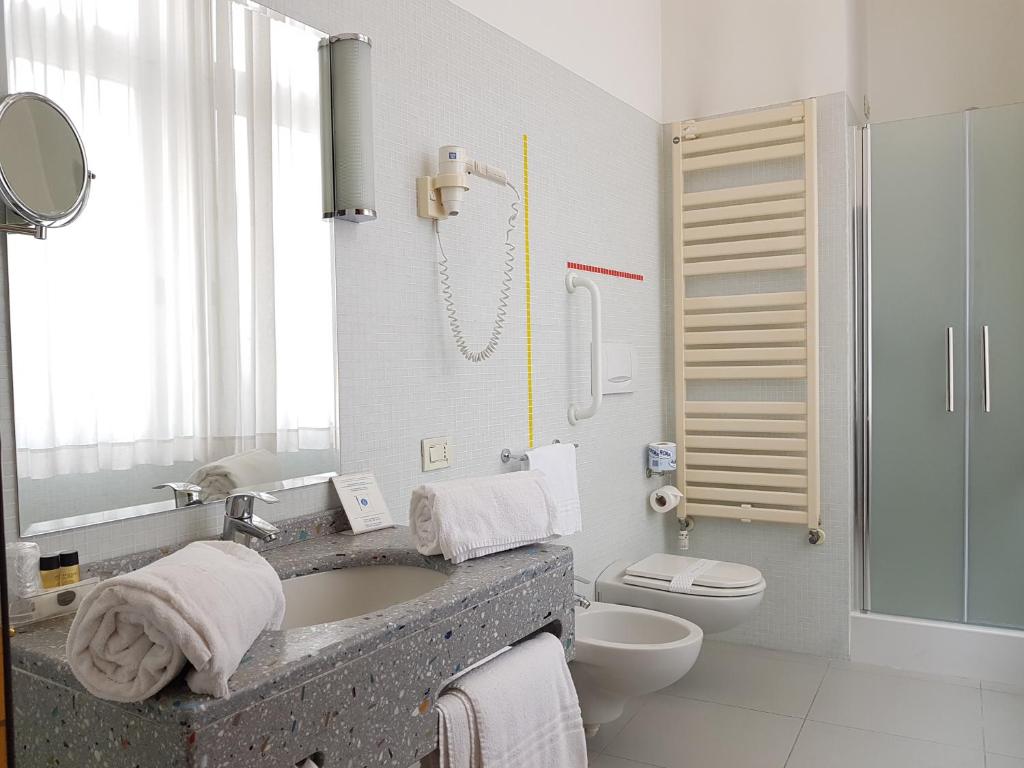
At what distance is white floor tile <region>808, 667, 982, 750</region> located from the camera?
2549mm

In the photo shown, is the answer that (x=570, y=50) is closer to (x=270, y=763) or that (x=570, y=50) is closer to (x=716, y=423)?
(x=716, y=423)

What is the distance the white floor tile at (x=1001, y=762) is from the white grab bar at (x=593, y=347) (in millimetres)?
1473

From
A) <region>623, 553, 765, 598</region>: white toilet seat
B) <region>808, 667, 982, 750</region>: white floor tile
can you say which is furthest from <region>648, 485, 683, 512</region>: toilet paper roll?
<region>808, 667, 982, 750</region>: white floor tile

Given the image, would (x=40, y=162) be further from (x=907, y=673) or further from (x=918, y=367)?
(x=907, y=673)

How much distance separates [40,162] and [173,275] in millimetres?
303

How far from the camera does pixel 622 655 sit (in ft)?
7.43

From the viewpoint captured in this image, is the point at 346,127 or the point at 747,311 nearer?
the point at 346,127

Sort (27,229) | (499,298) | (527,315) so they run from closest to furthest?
1. (27,229)
2. (499,298)
3. (527,315)

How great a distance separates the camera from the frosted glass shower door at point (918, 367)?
298 centimetres

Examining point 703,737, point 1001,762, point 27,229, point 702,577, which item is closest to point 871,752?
point 1001,762

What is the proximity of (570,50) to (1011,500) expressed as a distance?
2153 mm

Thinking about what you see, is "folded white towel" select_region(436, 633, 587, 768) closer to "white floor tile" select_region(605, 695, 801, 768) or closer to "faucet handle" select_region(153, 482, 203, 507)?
"faucet handle" select_region(153, 482, 203, 507)

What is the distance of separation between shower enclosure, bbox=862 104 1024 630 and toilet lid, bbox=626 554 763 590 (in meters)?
0.60

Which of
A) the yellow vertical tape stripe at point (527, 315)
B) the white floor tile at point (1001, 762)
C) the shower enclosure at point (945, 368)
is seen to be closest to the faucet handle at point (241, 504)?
the yellow vertical tape stripe at point (527, 315)
